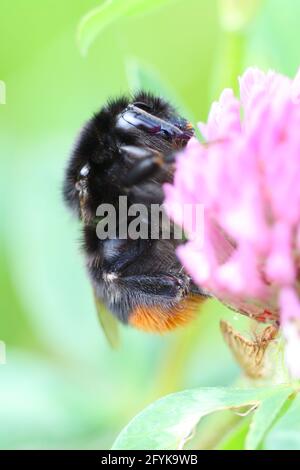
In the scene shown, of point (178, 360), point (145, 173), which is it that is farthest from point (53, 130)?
point (145, 173)

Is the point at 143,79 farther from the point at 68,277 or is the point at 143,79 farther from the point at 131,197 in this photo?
the point at 68,277

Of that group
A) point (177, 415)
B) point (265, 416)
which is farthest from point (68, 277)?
point (265, 416)

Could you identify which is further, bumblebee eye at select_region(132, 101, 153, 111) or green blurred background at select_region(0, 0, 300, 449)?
green blurred background at select_region(0, 0, 300, 449)

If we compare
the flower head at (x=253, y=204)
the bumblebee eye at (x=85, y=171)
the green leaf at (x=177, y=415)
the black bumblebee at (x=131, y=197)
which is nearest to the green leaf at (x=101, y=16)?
the black bumblebee at (x=131, y=197)

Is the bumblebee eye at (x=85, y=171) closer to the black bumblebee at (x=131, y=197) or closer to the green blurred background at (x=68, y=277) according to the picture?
→ the black bumblebee at (x=131, y=197)

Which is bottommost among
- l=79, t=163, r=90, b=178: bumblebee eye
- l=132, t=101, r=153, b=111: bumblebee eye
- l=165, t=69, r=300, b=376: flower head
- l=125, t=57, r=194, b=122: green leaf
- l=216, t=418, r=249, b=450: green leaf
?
l=216, t=418, r=249, b=450: green leaf

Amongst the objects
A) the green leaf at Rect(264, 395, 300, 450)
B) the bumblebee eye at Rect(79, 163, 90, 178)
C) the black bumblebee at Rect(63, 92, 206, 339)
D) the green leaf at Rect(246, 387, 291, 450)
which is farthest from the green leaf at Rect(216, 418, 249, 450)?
the bumblebee eye at Rect(79, 163, 90, 178)

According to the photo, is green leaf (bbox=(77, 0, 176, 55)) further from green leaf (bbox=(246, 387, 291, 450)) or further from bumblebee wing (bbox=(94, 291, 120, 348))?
green leaf (bbox=(246, 387, 291, 450))
